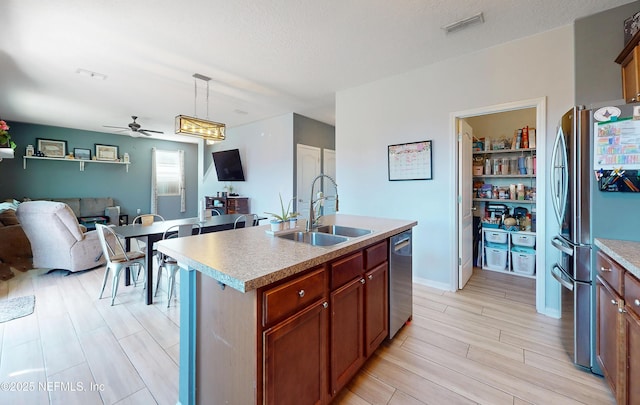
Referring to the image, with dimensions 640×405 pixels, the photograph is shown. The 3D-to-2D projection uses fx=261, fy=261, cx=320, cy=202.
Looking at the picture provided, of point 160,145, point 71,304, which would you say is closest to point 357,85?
point 71,304

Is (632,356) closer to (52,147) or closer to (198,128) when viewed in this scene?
(198,128)

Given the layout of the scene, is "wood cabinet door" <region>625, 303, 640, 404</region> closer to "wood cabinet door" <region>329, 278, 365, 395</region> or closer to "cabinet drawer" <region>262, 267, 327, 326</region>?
"wood cabinet door" <region>329, 278, 365, 395</region>

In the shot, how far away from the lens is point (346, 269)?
1.47 metres

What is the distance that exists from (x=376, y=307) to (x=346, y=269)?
1.72 feet

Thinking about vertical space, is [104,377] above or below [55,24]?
below

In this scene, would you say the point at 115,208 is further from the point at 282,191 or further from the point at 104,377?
the point at 104,377

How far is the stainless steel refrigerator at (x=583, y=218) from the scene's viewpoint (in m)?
1.50

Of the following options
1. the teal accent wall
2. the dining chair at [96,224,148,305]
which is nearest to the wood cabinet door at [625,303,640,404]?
the dining chair at [96,224,148,305]

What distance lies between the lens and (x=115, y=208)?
665cm

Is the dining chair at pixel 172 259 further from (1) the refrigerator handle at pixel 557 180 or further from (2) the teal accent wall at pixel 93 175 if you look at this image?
(2) the teal accent wall at pixel 93 175

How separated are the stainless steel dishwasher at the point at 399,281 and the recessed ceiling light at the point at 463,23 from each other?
1.87 m

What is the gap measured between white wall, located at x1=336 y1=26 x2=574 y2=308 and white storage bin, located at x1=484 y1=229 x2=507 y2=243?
3.80 feet

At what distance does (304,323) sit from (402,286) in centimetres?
119

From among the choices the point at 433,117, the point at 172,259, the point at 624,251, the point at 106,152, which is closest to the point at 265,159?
the point at 172,259
